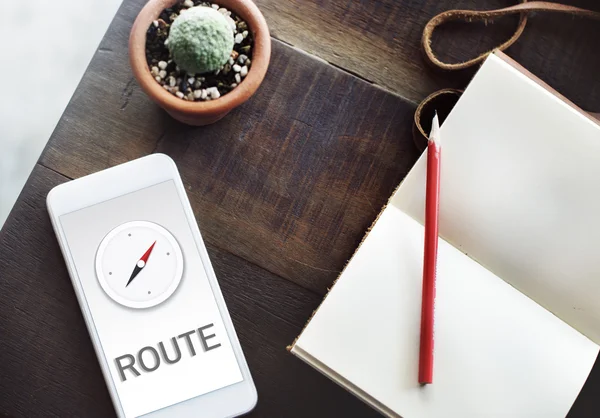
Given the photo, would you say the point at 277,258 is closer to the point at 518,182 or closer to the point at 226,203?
the point at 226,203

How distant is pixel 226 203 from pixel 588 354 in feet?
1.16

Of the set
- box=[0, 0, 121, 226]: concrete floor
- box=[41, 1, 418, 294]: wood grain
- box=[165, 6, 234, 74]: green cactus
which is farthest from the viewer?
box=[0, 0, 121, 226]: concrete floor

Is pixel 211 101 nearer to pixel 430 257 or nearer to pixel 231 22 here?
pixel 231 22

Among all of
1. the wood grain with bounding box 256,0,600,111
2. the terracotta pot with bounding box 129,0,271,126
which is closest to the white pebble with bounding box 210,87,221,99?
the terracotta pot with bounding box 129,0,271,126

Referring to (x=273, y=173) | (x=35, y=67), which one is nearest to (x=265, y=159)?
(x=273, y=173)

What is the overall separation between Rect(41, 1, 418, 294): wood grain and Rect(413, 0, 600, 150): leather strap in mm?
30

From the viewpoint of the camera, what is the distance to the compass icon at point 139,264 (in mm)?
526

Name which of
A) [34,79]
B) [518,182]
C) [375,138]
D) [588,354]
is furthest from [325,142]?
[34,79]

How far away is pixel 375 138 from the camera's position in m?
0.56

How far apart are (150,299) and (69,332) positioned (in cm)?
8

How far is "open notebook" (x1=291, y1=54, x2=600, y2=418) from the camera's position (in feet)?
1.64

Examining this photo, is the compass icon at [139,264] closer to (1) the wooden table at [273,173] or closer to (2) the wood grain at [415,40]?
(1) the wooden table at [273,173]

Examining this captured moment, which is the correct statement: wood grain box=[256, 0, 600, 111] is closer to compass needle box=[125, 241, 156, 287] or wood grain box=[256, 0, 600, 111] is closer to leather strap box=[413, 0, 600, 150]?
leather strap box=[413, 0, 600, 150]

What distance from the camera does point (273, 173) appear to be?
1.82 ft
